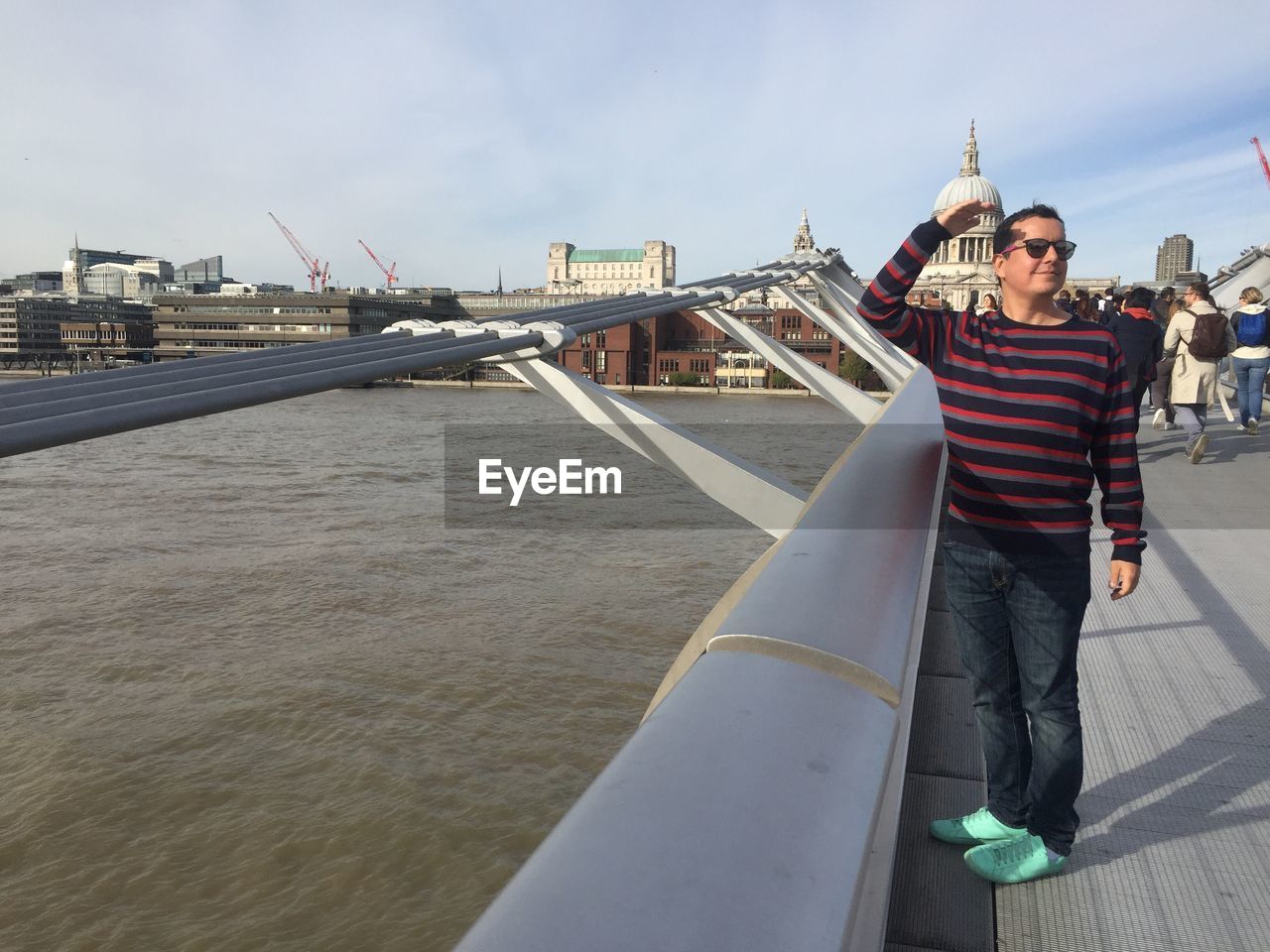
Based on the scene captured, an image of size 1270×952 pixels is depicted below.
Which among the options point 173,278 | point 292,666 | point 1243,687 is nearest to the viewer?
point 1243,687

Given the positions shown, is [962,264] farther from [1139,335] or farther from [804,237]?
[1139,335]

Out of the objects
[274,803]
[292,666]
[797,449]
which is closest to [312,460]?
[797,449]

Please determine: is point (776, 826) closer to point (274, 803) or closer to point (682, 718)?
point (682, 718)

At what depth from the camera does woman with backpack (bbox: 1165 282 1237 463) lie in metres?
4.30

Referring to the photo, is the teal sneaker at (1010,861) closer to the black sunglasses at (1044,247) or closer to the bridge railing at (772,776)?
the bridge railing at (772,776)

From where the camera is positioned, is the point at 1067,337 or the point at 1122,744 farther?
the point at 1122,744

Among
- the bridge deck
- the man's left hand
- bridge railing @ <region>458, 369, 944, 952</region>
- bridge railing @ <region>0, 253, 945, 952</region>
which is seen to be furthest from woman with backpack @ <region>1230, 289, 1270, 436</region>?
bridge railing @ <region>458, 369, 944, 952</region>

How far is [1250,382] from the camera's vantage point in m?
4.84

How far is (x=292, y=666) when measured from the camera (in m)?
6.97

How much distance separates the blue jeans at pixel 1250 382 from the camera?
464 centimetres

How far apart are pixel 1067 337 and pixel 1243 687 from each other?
91 centimetres

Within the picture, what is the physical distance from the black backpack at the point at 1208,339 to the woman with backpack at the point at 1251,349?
0.16m

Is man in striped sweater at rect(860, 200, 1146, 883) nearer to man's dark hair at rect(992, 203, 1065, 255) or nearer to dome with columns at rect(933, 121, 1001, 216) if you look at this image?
man's dark hair at rect(992, 203, 1065, 255)

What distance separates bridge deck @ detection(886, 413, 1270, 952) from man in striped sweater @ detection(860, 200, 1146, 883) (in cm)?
6
